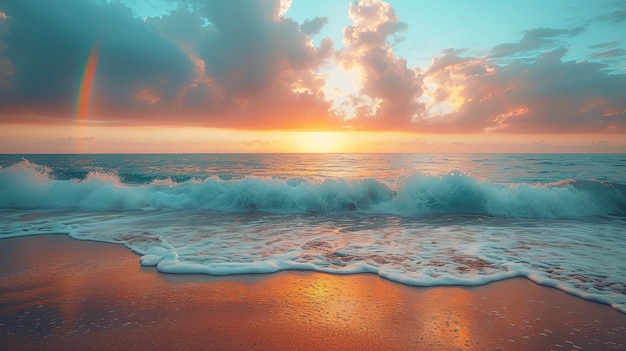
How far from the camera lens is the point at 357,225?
9.43 m

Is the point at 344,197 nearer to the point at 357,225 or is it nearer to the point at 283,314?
the point at 357,225

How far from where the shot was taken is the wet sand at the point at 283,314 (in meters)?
3.12

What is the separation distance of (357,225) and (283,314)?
19.4ft

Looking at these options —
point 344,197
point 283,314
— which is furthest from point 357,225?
point 283,314

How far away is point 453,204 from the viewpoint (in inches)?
484

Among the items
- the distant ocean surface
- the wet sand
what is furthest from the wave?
the wet sand

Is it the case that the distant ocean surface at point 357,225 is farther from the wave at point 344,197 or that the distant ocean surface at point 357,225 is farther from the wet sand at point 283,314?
the wet sand at point 283,314

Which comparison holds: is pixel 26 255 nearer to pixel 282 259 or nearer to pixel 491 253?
pixel 282 259

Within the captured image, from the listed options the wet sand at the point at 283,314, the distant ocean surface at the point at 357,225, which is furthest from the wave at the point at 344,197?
the wet sand at the point at 283,314

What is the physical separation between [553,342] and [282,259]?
3859 mm

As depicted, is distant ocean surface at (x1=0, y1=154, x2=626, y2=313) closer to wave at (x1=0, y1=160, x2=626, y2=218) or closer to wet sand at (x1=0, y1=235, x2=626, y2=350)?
wave at (x1=0, y1=160, x2=626, y2=218)

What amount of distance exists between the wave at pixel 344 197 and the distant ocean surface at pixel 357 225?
0.15 ft

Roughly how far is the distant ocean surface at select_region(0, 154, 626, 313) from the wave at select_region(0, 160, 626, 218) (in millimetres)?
44

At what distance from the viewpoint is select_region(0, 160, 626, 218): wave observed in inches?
466
